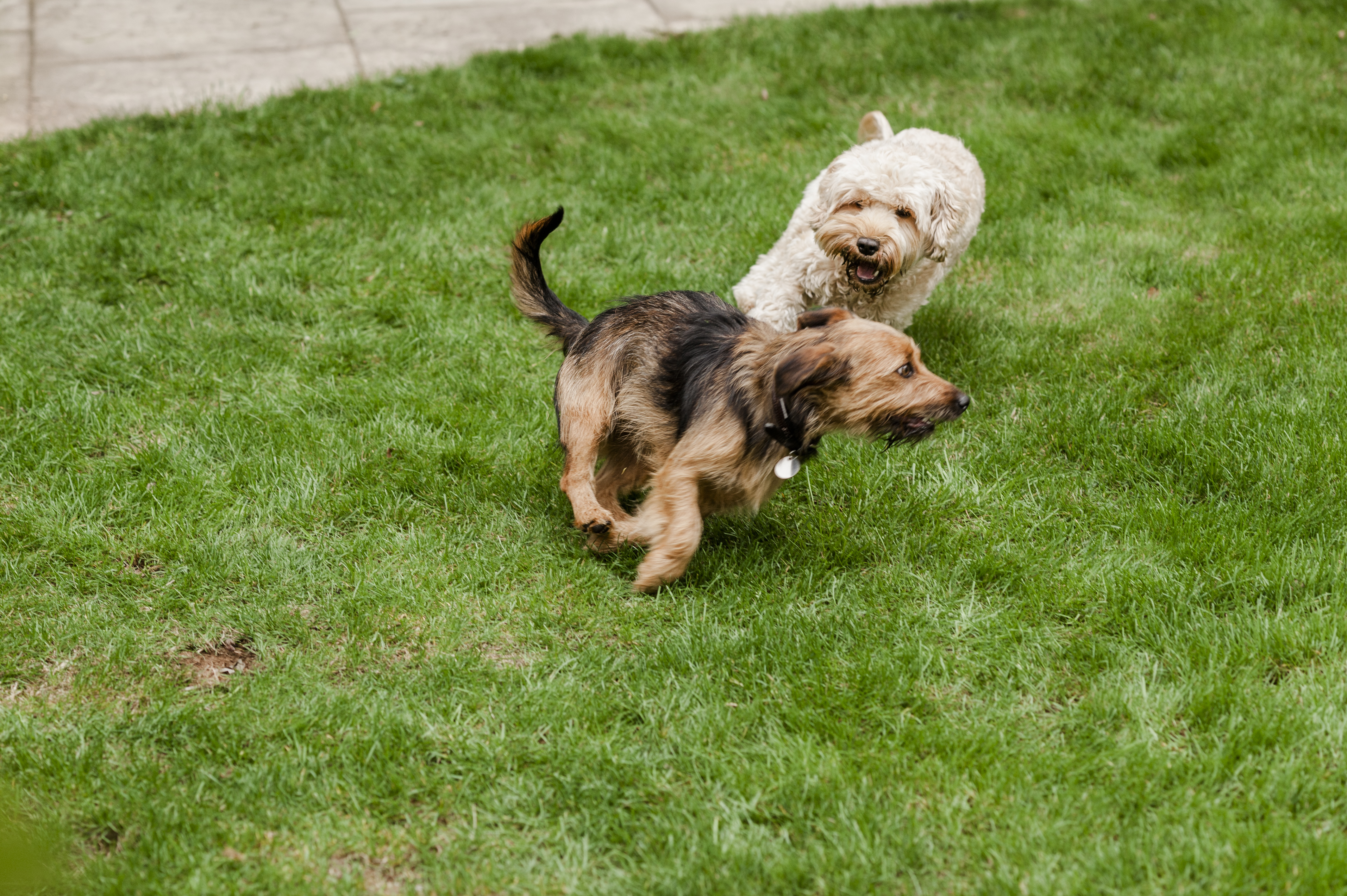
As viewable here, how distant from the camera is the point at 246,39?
8.59m

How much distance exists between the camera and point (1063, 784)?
303 centimetres

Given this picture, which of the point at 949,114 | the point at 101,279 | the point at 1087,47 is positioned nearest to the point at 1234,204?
the point at 949,114

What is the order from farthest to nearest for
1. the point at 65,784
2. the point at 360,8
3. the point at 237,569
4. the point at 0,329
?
the point at 360,8, the point at 0,329, the point at 237,569, the point at 65,784

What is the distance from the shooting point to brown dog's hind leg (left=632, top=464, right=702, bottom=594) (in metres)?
3.66

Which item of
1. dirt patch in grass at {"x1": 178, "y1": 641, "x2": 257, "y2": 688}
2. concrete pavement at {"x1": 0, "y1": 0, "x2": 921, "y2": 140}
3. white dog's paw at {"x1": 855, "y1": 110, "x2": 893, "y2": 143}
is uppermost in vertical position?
white dog's paw at {"x1": 855, "y1": 110, "x2": 893, "y2": 143}

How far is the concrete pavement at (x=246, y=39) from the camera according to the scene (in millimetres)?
7629

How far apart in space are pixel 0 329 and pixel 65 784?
3164mm

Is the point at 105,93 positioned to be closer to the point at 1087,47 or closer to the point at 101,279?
the point at 101,279

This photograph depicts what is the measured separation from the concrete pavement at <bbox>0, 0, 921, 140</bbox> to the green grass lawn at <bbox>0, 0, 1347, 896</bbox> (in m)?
0.69

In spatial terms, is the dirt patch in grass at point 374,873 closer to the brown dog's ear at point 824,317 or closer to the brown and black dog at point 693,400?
the brown and black dog at point 693,400

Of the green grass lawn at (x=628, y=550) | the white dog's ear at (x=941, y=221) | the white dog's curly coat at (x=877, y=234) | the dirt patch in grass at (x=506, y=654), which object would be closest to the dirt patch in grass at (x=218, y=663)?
the green grass lawn at (x=628, y=550)

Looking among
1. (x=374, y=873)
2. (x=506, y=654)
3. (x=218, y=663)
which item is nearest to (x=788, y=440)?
(x=506, y=654)

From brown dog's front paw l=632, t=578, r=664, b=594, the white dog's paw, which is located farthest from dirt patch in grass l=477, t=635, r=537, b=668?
the white dog's paw

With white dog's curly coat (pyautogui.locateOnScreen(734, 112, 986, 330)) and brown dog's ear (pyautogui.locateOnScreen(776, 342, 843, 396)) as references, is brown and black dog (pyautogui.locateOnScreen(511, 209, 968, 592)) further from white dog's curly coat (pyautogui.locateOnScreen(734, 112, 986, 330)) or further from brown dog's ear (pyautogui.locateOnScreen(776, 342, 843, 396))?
white dog's curly coat (pyautogui.locateOnScreen(734, 112, 986, 330))
